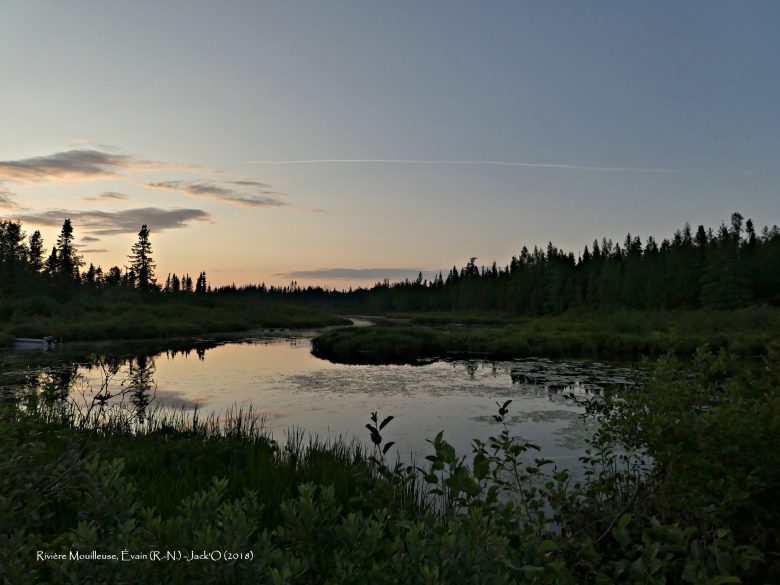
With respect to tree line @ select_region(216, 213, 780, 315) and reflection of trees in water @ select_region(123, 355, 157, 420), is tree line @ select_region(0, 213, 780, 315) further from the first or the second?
reflection of trees in water @ select_region(123, 355, 157, 420)

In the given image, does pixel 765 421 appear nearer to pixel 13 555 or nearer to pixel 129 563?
pixel 129 563

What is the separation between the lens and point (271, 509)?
7.54 metres

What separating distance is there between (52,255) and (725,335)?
110889mm

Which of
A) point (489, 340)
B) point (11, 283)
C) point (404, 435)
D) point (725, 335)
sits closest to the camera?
point (404, 435)

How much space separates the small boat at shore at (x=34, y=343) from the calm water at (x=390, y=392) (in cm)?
902

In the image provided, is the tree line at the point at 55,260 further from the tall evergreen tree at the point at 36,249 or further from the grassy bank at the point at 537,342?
the grassy bank at the point at 537,342

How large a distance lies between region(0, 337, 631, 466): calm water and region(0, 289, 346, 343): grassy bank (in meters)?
15.9

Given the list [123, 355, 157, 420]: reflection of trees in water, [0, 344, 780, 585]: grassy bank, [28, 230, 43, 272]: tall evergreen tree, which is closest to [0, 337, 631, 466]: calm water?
[123, 355, 157, 420]: reflection of trees in water

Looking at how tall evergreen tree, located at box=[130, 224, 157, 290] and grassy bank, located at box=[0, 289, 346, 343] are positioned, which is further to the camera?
tall evergreen tree, located at box=[130, 224, 157, 290]

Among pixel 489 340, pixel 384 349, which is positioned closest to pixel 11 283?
pixel 384 349

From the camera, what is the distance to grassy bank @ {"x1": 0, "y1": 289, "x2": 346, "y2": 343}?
147 feet

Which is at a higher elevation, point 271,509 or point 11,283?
point 11,283

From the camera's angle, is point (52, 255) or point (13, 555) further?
point (52, 255)

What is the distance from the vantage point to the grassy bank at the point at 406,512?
2.86 metres
